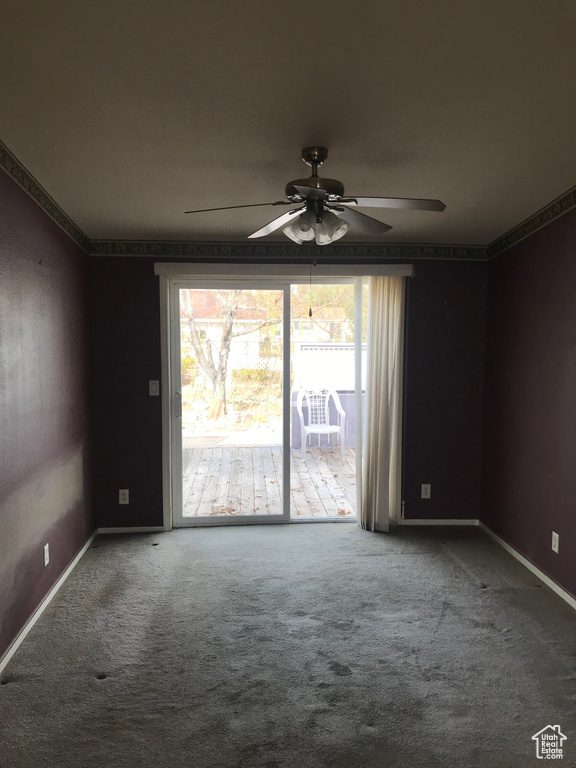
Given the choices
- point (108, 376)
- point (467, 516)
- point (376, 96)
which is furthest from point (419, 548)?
point (376, 96)

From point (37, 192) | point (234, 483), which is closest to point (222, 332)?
point (234, 483)

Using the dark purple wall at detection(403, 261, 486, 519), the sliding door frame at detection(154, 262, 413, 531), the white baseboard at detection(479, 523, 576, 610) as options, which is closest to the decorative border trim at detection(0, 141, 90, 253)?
the sliding door frame at detection(154, 262, 413, 531)

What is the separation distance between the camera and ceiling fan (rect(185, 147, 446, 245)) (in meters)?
1.97

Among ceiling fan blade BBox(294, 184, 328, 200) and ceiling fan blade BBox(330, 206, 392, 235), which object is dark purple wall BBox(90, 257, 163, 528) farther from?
ceiling fan blade BBox(294, 184, 328, 200)

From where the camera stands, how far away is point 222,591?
9.94 ft

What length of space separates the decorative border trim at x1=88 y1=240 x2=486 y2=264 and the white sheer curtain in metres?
0.24

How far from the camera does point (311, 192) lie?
1.94 m

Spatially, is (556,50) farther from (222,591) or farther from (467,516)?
(467,516)

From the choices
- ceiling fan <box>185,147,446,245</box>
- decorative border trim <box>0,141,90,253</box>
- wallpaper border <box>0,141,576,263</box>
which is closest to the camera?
ceiling fan <box>185,147,446,245</box>

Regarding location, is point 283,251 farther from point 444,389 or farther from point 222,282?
point 444,389

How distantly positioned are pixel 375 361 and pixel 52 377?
2397mm

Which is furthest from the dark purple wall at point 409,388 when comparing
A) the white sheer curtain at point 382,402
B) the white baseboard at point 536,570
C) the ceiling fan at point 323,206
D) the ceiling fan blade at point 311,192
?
the ceiling fan blade at point 311,192

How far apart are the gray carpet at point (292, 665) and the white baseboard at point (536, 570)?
2.7 inches

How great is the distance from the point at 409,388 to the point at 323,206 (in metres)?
2.29
